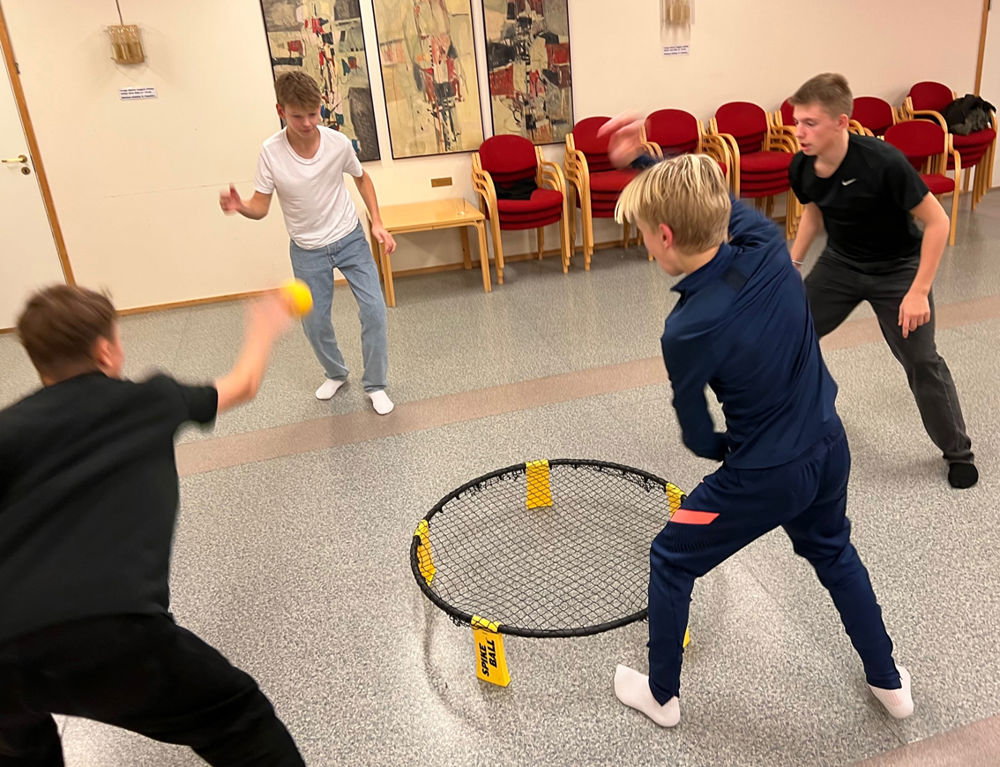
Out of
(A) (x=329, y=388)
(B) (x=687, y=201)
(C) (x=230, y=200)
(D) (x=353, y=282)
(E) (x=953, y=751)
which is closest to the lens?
(B) (x=687, y=201)

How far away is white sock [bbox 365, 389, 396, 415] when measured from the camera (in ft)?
12.6

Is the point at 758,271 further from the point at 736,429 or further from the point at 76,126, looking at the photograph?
the point at 76,126

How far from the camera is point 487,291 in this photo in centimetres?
576

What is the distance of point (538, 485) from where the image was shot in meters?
2.83

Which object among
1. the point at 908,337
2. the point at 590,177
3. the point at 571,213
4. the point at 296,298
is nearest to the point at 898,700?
the point at 908,337

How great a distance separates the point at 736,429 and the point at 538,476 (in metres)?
1.24

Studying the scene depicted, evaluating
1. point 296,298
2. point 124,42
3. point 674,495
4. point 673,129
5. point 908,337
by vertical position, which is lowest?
point 674,495

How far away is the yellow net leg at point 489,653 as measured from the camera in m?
1.98

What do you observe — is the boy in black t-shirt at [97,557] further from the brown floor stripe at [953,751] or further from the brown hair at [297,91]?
the brown hair at [297,91]

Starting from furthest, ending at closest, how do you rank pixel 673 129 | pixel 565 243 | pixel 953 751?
pixel 673 129, pixel 565 243, pixel 953 751

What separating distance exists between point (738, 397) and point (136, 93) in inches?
213

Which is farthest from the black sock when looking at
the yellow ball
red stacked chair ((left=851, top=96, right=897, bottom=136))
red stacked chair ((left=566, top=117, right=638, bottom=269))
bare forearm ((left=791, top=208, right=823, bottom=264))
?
red stacked chair ((left=851, top=96, right=897, bottom=136))

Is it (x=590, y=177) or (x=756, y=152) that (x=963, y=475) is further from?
(x=756, y=152)

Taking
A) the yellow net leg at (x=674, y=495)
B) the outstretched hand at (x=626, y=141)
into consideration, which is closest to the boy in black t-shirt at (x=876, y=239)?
the outstretched hand at (x=626, y=141)
